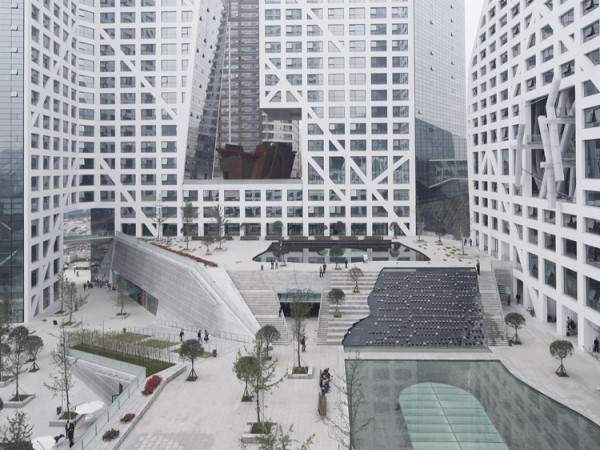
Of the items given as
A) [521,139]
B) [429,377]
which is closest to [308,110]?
[521,139]

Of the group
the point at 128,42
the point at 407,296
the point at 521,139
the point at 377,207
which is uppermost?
the point at 128,42

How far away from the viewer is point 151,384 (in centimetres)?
2533

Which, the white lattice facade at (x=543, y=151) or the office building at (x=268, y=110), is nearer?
the white lattice facade at (x=543, y=151)

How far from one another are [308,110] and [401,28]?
16.6 meters

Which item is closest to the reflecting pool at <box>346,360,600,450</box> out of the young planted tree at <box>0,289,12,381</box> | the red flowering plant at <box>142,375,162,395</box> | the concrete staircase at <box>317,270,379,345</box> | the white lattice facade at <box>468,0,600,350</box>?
the concrete staircase at <box>317,270,379,345</box>

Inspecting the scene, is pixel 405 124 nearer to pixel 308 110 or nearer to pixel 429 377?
pixel 308 110

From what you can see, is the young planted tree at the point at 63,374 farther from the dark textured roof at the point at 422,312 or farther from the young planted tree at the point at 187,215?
the young planted tree at the point at 187,215

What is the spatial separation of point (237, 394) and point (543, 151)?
32.7 meters

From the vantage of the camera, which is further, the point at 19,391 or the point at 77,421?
the point at 19,391

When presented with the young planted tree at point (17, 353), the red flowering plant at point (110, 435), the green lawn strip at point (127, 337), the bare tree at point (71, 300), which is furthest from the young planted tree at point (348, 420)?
the bare tree at point (71, 300)

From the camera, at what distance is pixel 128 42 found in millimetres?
67688

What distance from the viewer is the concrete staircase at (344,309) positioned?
35.0 m

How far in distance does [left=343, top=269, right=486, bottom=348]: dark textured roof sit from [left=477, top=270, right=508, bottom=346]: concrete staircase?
0.49m

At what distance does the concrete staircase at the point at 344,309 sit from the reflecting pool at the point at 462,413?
589cm
